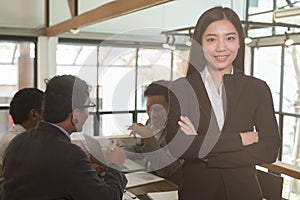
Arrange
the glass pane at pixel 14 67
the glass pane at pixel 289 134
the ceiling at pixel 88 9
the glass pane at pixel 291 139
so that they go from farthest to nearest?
the glass pane at pixel 14 67 → the ceiling at pixel 88 9 → the glass pane at pixel 289 134 → the glass pane at pixel 291 139

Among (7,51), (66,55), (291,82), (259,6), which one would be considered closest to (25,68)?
(7,51)

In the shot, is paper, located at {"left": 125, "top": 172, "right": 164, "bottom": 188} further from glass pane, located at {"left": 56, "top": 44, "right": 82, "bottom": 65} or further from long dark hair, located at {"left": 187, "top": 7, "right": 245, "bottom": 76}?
glass pane, located at {"left": 56, "top": 44, "right": 82, "bottom": 65}

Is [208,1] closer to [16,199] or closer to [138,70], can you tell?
[138,70]

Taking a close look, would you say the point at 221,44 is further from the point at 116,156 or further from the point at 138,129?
the point at 116,156

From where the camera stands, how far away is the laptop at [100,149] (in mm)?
Result: 1959

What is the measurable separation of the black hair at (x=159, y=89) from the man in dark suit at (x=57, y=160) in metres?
0.34

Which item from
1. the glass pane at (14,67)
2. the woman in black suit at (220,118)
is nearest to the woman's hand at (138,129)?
the woman in black suit at (220,118)

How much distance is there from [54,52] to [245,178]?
410 centimetres

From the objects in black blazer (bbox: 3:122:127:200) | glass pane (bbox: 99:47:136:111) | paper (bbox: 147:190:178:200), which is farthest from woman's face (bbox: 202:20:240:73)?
paper (bbox: 147:190:178:200)

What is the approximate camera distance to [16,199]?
1518 mm

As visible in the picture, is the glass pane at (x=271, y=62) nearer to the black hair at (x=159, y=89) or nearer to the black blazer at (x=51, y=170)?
the black hair at (x=159, y=89)

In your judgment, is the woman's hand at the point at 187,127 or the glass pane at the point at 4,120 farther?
the glass pane at the point at 4,120

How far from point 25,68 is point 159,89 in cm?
399

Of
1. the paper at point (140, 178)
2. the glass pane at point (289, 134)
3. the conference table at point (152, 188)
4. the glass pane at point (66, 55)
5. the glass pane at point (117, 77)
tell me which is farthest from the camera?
the glass pane at point (66, 55)
